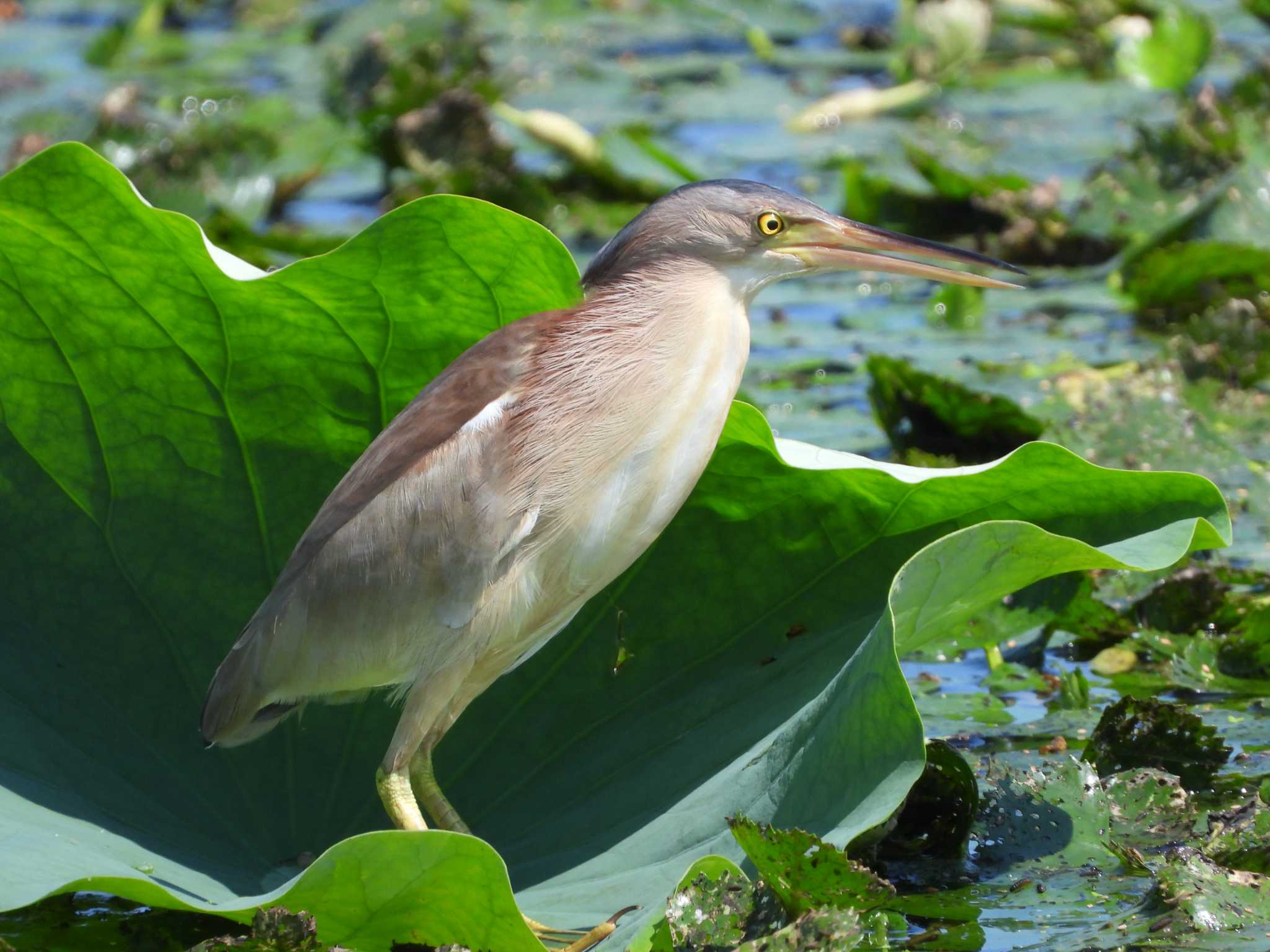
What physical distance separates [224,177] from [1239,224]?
3.56 meters

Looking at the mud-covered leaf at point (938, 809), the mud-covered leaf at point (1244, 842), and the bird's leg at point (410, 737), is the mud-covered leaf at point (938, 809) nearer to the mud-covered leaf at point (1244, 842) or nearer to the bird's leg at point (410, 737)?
the mud-covered leaf at point (1244, 842)

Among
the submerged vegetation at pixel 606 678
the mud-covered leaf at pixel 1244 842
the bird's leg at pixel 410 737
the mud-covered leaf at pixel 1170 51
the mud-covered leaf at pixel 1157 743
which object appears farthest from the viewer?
the mud-covered leaf at pixel 1170 51

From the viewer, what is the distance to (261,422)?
9.11ft

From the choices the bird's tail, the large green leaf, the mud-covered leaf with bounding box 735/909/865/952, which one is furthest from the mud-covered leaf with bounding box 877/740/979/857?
the bird's tail

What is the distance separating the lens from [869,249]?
9.05 ft

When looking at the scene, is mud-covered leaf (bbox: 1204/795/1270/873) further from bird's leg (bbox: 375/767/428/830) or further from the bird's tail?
the bird's tail

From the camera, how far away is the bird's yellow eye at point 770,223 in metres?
2.65

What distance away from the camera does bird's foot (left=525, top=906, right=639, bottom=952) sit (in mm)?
2418

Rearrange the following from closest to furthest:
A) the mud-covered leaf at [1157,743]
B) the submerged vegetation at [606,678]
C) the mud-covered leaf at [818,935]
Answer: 1. the mud-covered leaf at [818,935]
2. the submerged vegetation at [606,678]
3. the mud-covered leaf at [1157,743]

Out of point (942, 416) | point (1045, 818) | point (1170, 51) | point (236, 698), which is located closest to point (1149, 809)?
point (1045, 818)

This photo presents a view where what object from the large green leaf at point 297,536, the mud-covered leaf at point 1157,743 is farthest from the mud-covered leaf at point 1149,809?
the large green leaf at point 297,536

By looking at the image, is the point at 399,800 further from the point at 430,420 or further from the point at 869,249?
the point at 869,249

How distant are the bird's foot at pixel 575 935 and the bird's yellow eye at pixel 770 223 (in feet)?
3.33

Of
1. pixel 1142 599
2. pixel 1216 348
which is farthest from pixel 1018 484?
pixel 1216 348
